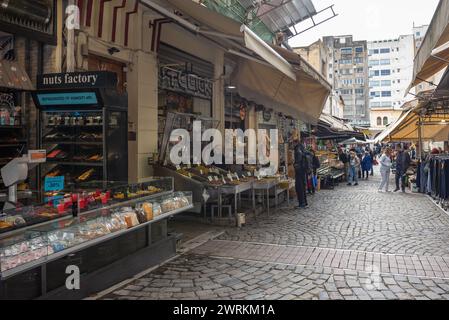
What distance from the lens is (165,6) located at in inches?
309

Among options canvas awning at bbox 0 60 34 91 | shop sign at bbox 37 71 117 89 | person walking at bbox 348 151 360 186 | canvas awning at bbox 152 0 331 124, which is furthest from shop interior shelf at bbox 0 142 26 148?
person walking at bbox 348 151 360 186

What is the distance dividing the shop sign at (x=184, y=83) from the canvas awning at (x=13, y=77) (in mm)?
3644

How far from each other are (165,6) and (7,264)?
606 centimetres

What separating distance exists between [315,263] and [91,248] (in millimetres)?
3189

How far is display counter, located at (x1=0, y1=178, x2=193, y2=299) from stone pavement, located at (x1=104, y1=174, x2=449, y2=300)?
0.96 ft

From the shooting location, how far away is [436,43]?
6035mm

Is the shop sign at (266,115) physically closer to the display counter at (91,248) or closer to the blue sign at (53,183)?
the display counter at (91,248)

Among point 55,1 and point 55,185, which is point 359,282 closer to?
point 55,185

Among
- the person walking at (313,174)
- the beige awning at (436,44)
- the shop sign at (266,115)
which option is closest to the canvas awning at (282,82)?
the person walking at (313,174)

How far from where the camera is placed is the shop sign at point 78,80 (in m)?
5.69

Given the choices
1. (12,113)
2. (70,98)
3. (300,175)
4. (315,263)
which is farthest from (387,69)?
(12,113)

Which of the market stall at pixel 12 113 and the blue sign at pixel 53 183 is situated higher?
the market stall at pixel 12 113

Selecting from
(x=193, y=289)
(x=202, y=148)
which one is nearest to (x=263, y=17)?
(x=202, y=148)

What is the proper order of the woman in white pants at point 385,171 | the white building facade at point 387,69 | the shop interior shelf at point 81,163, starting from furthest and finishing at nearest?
the white building facade at point 387,69 → the woman in white pants at point 385,171 → the shop interior shelf at point 81,163
